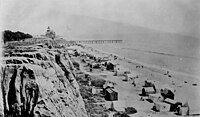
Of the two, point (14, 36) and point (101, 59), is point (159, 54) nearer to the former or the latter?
point (101, 59)

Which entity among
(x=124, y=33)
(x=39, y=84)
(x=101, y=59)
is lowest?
(x=39, y=84)

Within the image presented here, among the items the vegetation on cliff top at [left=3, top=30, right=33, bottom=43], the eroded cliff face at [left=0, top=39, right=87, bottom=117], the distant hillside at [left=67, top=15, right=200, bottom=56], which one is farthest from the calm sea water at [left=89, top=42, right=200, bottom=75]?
the vegetation on cliff top at [left=3, top=30, right=33, bottom=43]

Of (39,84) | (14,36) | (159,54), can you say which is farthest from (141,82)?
(14,36)

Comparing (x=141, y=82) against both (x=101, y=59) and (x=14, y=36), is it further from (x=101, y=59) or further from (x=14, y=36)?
(x=14, y=36)

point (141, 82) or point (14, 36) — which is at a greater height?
point (14, 36)

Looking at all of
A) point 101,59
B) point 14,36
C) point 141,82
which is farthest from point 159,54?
point 14,36

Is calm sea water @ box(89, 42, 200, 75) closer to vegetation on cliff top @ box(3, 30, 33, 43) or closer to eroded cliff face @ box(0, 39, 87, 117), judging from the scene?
eroded cliff face @ box(0, 39, 87, 117)

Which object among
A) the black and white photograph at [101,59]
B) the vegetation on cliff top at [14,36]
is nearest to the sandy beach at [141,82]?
the black and white photograph at [101,59]
